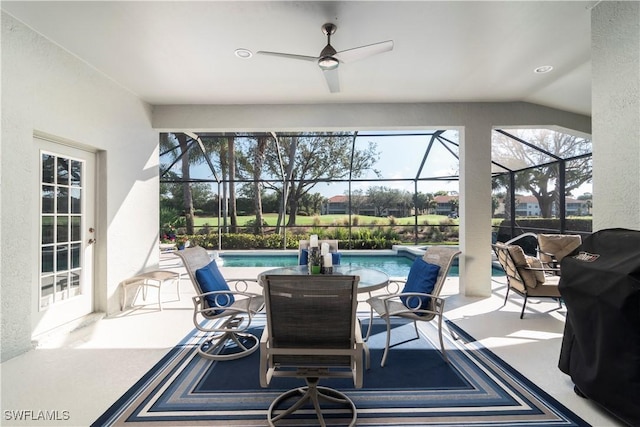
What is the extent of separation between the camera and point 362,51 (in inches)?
99.1

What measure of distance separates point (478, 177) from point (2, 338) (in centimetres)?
571

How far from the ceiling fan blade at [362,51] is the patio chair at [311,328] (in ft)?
6.28

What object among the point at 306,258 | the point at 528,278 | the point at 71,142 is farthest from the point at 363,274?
the point at 71,142

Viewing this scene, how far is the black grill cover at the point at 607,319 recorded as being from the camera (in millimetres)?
1618

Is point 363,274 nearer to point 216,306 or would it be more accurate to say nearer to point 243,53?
point 216,306

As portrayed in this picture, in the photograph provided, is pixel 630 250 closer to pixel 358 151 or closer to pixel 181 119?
pixel 181 119

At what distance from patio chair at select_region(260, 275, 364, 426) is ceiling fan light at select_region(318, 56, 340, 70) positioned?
6.33 ft

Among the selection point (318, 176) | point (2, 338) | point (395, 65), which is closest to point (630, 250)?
point (395, 65)

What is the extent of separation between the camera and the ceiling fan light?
2566mm

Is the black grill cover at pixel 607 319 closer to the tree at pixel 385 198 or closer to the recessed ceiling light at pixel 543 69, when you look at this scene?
the recessed ceiling light at pixel 543 69

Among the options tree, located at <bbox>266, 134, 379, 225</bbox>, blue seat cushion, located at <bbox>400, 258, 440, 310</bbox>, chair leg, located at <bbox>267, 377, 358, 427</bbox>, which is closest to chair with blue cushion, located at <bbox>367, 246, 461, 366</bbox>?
blue seat cushion, located at <bbox>400, 258, 440, 310</bbox>

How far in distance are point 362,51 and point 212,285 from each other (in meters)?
2.45

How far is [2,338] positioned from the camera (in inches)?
99.5

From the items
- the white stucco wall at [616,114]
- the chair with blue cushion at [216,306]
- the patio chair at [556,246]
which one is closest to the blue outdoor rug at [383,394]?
the chair with blue cushion at [216,306]
